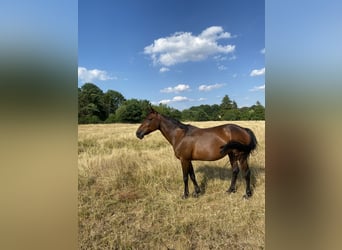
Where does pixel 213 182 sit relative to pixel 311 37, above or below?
below

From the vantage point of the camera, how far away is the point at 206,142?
2.82m

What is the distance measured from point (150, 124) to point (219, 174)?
4.98ft

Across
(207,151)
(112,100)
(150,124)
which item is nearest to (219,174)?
(207,151)

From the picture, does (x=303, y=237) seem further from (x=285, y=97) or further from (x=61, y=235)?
(x=61, y=235)

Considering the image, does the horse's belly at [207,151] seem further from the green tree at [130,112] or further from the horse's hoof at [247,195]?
the green tree at [130,112]

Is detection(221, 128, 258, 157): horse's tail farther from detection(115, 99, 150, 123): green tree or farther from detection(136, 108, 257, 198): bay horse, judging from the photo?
detection(115, 99, 150, 123): green tree

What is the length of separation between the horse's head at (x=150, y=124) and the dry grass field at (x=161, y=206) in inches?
32.9

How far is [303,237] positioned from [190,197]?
2177 mm

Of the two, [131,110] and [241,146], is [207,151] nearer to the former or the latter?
[241,146]

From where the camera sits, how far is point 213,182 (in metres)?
3.37

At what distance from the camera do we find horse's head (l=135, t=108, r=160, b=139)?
3125mm

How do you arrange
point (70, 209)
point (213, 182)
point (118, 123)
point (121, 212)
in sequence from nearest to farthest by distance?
point (70, 209) → point (121, 212) → point (213, 182) → point (118, 123)

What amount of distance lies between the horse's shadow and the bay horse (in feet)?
1.26

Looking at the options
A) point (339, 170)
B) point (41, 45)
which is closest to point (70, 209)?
point (41, 45)
